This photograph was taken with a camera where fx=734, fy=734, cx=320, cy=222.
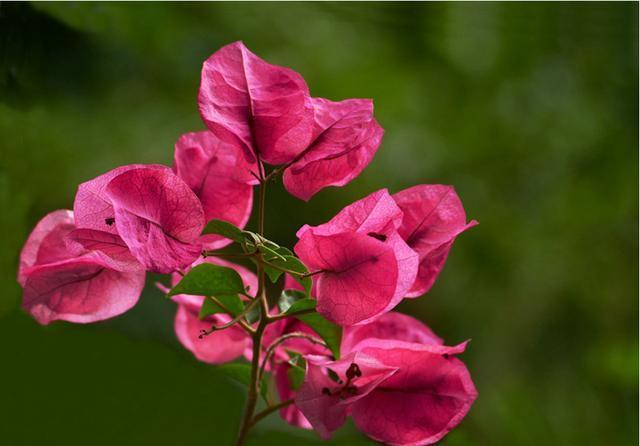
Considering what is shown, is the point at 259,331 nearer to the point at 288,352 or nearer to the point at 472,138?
the point at 288,352

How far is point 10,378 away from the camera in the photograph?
2.22 ft

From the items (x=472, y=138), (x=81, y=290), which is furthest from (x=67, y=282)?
(x=472, y=138)

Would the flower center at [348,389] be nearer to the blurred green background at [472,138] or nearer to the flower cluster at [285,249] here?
the flower cluster at [285,249]

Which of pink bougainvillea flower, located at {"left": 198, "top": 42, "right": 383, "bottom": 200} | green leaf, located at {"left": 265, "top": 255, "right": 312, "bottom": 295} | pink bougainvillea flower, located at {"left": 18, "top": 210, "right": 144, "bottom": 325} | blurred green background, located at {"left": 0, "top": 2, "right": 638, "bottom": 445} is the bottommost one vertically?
blurred green background, located at {"left": 0, "top": 2, "right": 638, "bottom": 445}

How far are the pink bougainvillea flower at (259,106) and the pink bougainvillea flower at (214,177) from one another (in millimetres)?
45

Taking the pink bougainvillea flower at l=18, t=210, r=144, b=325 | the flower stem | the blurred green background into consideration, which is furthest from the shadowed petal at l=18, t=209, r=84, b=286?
the blurred green background

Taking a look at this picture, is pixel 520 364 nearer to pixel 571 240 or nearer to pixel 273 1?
pixel 571 240

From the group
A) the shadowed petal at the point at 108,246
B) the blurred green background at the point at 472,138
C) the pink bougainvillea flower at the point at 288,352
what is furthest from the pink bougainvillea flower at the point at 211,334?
the blurred green background at the point at 472,138

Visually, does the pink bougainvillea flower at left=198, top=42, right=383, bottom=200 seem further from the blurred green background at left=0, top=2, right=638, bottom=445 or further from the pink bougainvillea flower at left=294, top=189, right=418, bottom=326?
the blurred green background at left=0, top=2, right=638, bottom=445

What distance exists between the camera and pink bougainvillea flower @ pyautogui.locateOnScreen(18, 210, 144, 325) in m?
0.36

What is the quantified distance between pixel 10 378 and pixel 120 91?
0.83 metres

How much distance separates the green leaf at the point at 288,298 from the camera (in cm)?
37

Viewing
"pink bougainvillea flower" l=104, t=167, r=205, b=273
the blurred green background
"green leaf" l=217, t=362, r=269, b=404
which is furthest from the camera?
the blurred green background

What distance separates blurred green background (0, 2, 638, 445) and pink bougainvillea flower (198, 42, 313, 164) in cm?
62
